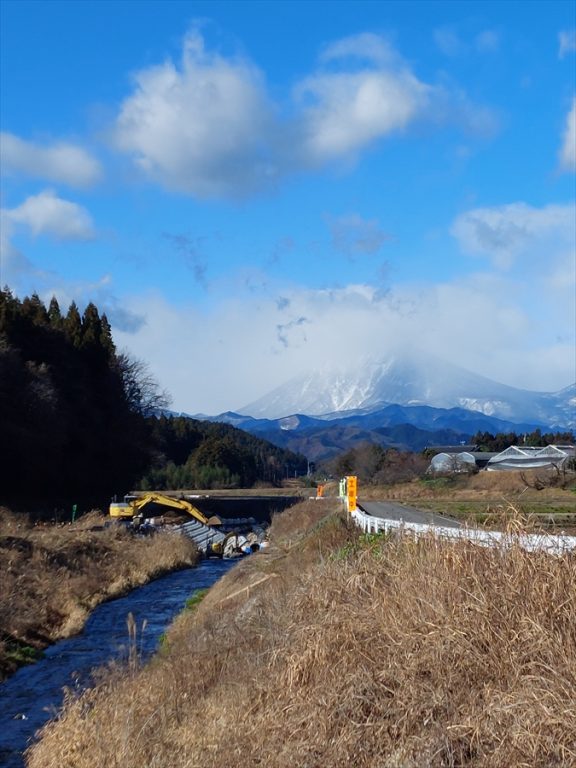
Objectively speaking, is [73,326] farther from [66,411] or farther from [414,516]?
[414,516]

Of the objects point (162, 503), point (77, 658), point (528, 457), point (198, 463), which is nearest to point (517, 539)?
point (77, 658)

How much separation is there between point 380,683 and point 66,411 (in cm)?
4785

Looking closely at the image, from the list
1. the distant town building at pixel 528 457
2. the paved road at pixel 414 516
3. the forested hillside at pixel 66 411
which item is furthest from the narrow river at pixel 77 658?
the distant town building at pixel 528 457

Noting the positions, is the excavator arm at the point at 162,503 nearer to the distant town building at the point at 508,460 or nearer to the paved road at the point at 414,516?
the distant town building at the point at 508,460

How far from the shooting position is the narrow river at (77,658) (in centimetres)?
1280

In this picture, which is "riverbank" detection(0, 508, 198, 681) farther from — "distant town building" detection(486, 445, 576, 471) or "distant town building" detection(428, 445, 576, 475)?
"distant town building" detection(486, 445, 576, 471)

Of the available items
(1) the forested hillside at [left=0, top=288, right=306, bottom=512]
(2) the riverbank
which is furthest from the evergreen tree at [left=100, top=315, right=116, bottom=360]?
(2) the riverbank

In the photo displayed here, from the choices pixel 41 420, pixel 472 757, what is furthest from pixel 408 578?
pixel 41 420

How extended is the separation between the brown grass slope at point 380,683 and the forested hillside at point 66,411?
37572mm

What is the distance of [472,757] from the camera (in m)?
6.07

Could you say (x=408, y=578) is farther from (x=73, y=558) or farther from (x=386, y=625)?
(x=73, y=558)

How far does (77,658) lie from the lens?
18.2m

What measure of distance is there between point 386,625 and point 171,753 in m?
2.28

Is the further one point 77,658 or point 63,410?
point 63,410
